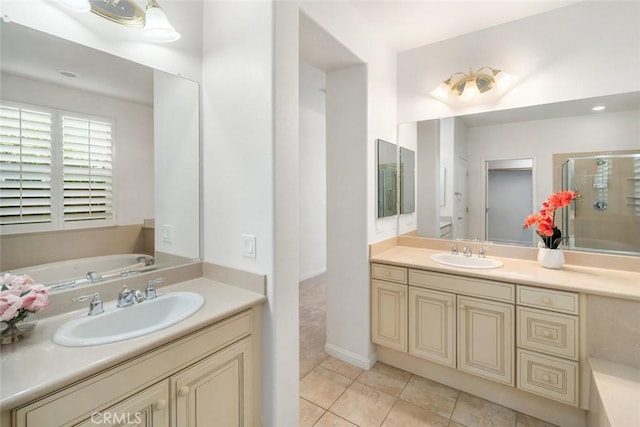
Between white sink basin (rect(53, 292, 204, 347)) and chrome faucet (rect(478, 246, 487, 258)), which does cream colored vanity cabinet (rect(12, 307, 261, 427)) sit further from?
chrome faucet (rect(478, 246, 487, 258))

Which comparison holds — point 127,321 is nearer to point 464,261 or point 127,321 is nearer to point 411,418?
point 411,418

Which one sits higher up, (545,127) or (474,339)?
(545,127)

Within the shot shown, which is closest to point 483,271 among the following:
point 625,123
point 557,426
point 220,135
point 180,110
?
point 557,426

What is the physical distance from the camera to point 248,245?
58.7 inches

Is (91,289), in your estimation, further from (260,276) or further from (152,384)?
(260,276)

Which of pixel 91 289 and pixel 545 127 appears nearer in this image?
pixel 91 289

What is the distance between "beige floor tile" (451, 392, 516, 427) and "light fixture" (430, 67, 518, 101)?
230 cm

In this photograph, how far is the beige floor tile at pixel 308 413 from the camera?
1714 mm

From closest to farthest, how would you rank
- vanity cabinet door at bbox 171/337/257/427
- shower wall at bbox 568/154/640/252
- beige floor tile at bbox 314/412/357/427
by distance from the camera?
vanity cabinet door at bbox 171/337/257/427 → beige floor tile at bbox 314/412/357/427 → shower wall at bbox 568/154/640/252

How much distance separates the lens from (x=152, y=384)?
1019 millimetres

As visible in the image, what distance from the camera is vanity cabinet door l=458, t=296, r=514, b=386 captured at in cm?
175

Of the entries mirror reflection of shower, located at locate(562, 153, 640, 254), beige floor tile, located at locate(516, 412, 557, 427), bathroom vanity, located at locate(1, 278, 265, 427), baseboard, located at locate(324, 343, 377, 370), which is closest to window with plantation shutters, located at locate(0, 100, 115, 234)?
bathroom vanity, located at locate(1, 278, 265, 427)

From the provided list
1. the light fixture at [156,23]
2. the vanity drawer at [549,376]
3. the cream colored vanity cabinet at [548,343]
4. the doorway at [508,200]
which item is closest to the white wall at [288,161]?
the light fixture at [156,23]

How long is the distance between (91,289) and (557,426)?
2725 millimetres
